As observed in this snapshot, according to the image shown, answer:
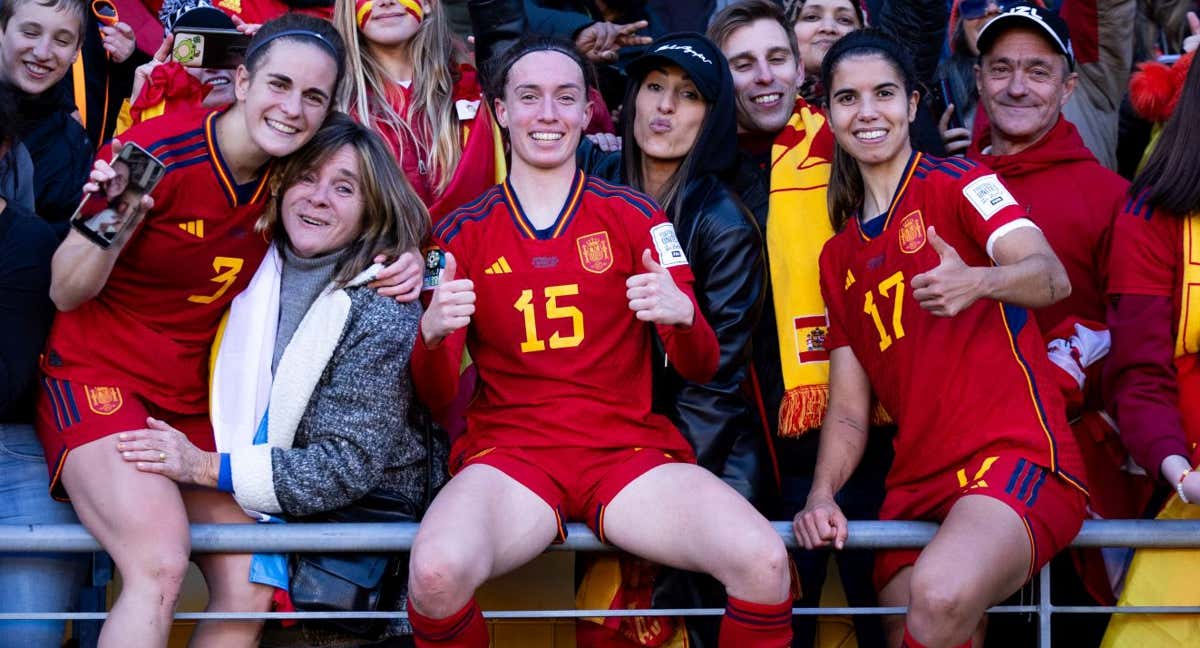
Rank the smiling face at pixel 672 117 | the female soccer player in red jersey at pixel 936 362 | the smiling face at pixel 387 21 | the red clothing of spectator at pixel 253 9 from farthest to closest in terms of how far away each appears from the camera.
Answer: the red clothing of spectator at pixel 253 9 < the smiling face at pixel 387 21 < the smiling face at pixel 672 117 < the female soccer player in red jersey at pixel 936 362

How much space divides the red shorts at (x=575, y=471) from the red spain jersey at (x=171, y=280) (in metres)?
0.81

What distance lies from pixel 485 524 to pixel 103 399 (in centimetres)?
106

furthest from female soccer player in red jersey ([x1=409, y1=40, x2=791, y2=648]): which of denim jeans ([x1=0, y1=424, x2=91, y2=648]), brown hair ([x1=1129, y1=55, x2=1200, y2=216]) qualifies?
brown hair ([x1=1129, y1=55, x2=1200, y2=216])

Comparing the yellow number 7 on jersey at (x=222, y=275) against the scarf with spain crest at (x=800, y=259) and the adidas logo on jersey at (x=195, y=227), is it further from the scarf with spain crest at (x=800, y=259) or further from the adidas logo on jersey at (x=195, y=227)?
the scarf with spain crest at (x=800, y=259)

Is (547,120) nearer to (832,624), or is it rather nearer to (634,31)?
(634,31)

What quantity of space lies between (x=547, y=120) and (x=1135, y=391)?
1.68m

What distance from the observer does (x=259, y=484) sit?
11.7ft

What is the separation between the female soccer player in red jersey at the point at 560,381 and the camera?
3.31m

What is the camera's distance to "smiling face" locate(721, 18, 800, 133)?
4582mm

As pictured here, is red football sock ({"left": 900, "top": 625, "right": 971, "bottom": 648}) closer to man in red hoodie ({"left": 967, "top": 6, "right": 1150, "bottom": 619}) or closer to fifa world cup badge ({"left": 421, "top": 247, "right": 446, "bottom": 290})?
man in red hoodie ({"left": 967, "top": 6, "right": 1150, "bottom": 619})

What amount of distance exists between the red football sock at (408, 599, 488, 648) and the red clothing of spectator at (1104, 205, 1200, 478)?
67.7 inches

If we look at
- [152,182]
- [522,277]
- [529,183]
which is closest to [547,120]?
[529,183]

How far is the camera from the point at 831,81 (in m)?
4.06

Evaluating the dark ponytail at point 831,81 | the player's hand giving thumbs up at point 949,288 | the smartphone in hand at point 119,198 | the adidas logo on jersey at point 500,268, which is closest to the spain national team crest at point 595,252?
the adidas logo on jersey at point 500,268
